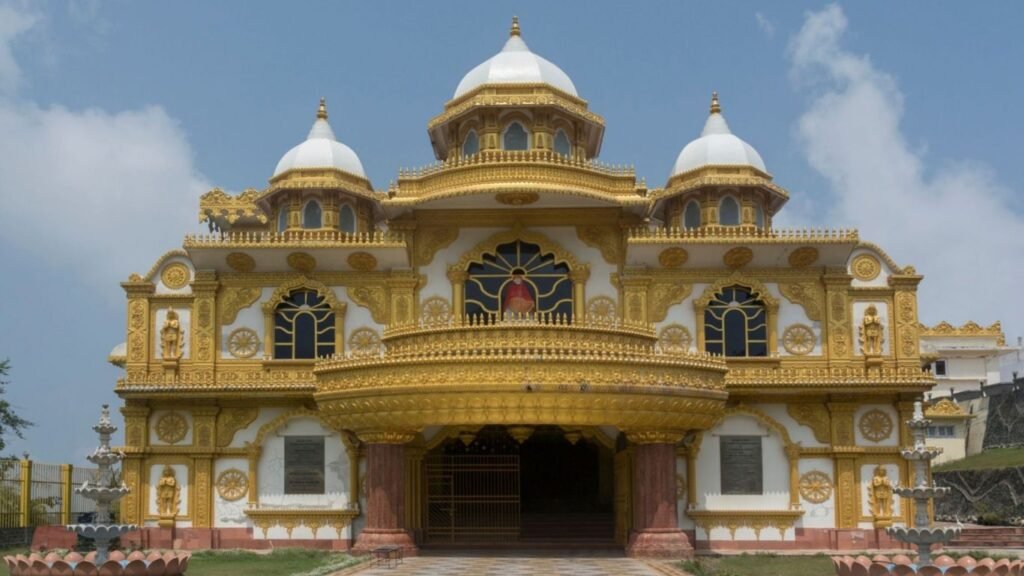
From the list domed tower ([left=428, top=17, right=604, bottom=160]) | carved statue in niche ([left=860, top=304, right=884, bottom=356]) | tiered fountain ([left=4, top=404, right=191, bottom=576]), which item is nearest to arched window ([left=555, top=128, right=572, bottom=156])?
domed tower ([left=428, top=17, right=604, bottom=160])

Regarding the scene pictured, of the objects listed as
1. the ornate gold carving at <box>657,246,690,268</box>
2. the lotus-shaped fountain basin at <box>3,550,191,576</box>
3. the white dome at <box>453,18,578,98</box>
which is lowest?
the lotus-shaped fountain basin at <box>3,550,191,576</box>

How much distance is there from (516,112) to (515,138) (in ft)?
2.06

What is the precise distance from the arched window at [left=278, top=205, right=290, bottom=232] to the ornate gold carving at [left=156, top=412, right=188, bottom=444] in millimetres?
5365

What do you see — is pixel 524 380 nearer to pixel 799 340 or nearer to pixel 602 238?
pixel 602 238

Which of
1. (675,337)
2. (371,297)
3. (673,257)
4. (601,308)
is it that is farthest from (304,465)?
(673,257)

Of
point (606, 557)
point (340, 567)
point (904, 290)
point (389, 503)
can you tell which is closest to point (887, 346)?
point (904, 290)

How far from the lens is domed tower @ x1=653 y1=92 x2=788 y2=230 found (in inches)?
1125

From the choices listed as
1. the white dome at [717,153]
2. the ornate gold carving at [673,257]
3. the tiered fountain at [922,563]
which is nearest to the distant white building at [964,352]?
the white dome at [717,153]

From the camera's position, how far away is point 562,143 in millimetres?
29391

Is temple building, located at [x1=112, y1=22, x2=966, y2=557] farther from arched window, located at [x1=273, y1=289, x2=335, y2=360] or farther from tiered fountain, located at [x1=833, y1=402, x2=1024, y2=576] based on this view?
tiered fountain, located at [x1=833, y1=402, x2=1024, y2=576]

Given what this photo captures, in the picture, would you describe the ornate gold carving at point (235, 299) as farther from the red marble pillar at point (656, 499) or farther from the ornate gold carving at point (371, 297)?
the red marble pillar at point (656, 499)

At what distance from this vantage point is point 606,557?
78.4 feet

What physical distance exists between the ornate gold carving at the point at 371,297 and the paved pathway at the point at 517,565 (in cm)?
600

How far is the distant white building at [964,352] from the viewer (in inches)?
2313
